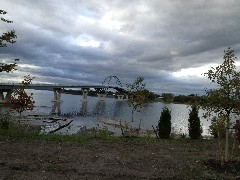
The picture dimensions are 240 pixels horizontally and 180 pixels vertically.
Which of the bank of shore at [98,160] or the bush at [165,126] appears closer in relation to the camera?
the bank of shore at [98,160]

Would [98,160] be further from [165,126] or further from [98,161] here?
[165,126]

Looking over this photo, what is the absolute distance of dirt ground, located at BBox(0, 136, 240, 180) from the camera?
12930mm

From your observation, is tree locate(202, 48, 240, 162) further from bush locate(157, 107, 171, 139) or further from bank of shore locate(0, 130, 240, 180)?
bush locate(157, 107, 171, 139)

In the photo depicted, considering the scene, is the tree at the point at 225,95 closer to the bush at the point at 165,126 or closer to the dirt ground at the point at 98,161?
the dirt ground at the point at 98,161

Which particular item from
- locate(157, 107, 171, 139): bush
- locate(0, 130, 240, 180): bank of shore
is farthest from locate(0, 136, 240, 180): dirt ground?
locate(157, 107, 171, 139): bush

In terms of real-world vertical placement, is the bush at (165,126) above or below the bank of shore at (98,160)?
above

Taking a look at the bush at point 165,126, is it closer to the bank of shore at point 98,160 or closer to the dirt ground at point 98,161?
the bank of shore at point 98,160

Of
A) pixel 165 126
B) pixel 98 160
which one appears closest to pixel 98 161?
pixel 98 160

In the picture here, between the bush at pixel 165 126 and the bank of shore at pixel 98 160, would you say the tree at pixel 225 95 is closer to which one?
the bank of shore at pixel 98 160

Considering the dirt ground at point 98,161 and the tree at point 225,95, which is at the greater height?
the tree at point 225,95

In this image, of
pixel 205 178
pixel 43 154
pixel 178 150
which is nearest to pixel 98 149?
pixel 43 154

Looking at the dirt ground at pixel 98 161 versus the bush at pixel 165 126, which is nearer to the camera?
the dirt ground at pixel 98 161

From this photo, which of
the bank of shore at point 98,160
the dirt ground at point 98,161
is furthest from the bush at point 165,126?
the dirt ground at point 98,161

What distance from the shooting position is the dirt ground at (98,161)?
1293 cm
